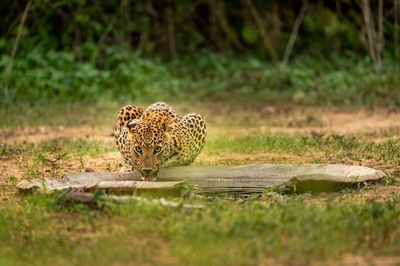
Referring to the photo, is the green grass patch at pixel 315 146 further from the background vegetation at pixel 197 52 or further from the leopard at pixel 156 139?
the background vegetation at pixel 197 52

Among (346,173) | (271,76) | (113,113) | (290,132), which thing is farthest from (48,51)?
(346,173)

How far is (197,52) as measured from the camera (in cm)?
1661

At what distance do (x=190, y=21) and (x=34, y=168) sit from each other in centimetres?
1020

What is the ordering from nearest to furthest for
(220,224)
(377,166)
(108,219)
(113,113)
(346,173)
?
(220,224) → (108,219) → (346,173) → (377,166) → (113,113)

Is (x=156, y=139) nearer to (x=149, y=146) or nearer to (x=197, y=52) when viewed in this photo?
(x=149, y=146)

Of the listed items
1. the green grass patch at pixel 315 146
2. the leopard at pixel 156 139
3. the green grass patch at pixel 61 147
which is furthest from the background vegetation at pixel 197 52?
the leopard at pixel 156 139

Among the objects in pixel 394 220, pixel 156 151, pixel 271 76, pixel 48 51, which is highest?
Answer: pixel 48 51

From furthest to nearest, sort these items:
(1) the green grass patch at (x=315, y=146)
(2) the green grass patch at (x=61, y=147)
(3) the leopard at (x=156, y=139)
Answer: (2) the green grass patch at (x=61, y=147) < (1) the green grass patch at (x=315, y=146) < (3) the leopard at (x=156, y=139)

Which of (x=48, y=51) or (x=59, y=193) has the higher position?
(x=48, y=51)

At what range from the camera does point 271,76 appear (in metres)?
14.1

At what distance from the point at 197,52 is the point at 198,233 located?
12.5 meters

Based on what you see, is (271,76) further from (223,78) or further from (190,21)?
(190,21)

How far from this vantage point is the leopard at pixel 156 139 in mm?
6375

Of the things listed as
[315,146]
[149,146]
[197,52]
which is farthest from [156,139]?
[197,52]
